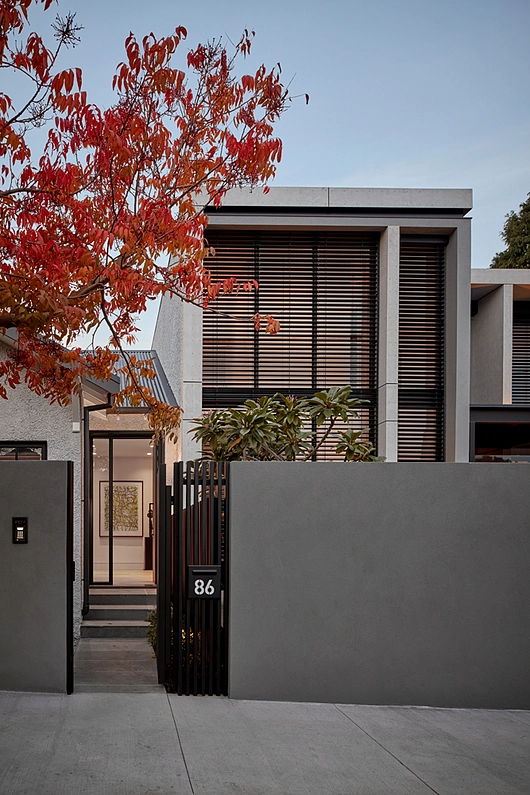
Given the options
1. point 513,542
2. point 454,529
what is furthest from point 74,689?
point 513,542

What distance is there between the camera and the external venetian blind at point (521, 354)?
16469 millimetres

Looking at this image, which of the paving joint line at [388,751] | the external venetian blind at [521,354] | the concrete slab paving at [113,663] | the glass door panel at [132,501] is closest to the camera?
the paving joint line at [388,751]

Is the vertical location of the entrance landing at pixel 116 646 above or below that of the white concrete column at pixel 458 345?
below

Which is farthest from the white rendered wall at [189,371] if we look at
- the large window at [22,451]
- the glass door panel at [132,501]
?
the glass door panel at [132,501]

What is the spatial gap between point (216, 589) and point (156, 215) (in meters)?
3.64

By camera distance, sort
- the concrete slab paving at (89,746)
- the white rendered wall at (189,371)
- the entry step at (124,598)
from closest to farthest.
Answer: the concrete slab paving at (89,746) → the white rendered wall at (189,371) → the entry step at (124,598)

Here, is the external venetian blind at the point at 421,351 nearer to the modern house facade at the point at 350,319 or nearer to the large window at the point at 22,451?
the modern house facade at the point at 350,319

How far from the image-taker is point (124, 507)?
47.2ft

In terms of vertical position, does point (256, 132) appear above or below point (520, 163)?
below

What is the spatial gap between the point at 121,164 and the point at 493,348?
35.2ft

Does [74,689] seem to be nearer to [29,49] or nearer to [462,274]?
[29,49]

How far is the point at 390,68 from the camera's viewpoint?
12.4m

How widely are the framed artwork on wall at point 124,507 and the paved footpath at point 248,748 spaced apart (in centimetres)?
773

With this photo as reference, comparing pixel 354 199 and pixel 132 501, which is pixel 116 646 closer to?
pixel 132 501
